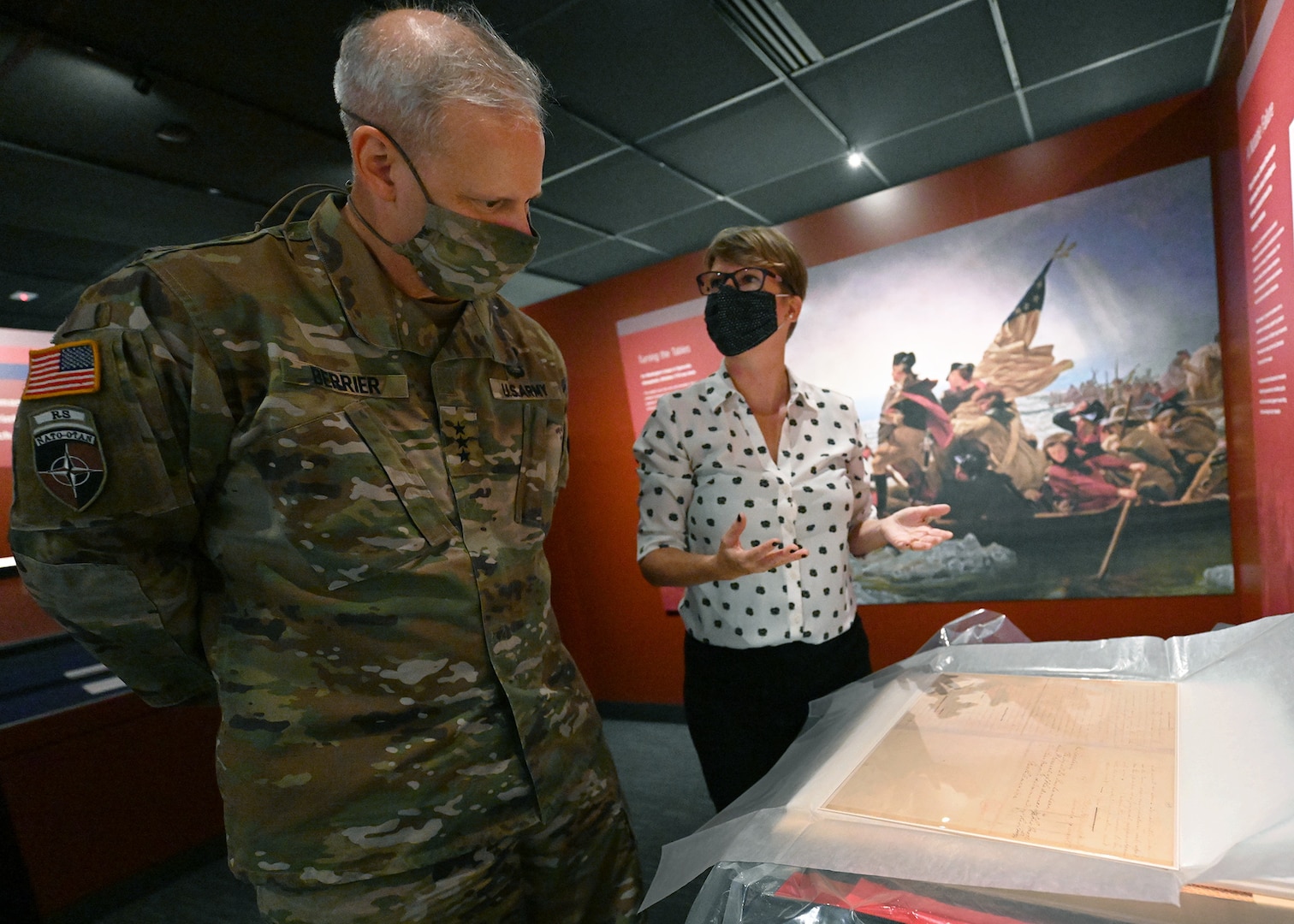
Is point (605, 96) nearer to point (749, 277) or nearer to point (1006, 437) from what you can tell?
point (749, 277)

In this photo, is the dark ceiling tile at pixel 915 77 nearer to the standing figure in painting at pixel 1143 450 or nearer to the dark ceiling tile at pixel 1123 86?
the dark ceiling tile at pixel 1123 86

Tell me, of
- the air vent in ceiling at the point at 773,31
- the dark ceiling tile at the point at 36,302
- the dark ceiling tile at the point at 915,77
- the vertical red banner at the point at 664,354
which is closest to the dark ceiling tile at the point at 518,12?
the air vent in ceiling at the point at 773,31

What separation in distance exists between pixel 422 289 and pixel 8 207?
2.33 meters

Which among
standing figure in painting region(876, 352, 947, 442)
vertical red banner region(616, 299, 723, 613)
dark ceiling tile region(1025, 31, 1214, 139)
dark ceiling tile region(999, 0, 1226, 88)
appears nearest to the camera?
Result: dark ceiling tile region(999, 0, 1226, 88)

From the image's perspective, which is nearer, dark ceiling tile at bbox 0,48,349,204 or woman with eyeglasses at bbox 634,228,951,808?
woman with eyeglasses at bbox 634,228,951,808

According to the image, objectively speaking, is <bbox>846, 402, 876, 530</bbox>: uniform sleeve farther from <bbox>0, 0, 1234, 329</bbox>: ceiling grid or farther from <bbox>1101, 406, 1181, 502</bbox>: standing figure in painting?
<bbox>1101, 406, 1181, 502</bbox>: standing figure in painting

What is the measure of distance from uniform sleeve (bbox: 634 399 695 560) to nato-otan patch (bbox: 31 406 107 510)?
35.2 inches

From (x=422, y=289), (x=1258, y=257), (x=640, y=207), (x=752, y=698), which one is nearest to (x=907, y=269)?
(x=640, y=207)

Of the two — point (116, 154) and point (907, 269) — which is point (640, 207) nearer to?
point (907, 269)

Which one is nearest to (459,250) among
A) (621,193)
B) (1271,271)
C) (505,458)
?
(505,458)

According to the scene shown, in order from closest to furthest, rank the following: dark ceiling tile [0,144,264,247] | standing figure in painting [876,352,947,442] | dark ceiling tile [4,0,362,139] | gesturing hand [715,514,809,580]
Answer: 1. gesturing hand [715,514,809,580]
2. dark ceiling tile [4,0,362,139]
3. dark ceiling tile [0,144,264,247]
4. standing figure in painting [876,352,947,442]

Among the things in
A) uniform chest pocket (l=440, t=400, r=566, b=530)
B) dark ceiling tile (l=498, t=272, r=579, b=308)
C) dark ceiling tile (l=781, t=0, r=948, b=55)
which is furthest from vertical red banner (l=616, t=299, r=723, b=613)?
uniform chest pocket (l=440, t=400, r=566, b=530)

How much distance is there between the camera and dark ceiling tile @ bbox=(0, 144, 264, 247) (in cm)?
222

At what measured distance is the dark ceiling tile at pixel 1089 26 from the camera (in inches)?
83.4
